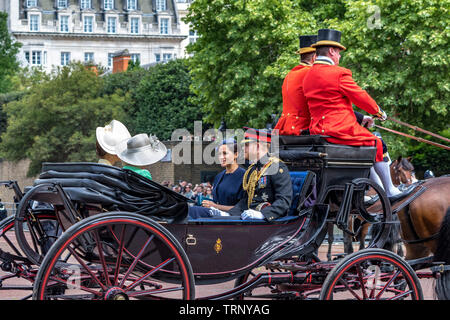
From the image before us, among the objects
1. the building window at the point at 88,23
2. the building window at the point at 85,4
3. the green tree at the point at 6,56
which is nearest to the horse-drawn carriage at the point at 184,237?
the green tree at the point at 6,56

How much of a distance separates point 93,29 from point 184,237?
83657mm

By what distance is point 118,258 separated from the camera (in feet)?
16.6

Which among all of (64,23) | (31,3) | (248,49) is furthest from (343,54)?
(31,3)

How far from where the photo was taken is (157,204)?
5473mm

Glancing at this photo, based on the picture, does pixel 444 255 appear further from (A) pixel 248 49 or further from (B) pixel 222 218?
(A) pixel 248 49

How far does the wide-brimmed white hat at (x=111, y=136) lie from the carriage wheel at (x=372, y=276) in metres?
2.43

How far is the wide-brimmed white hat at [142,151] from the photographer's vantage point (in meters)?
6.21

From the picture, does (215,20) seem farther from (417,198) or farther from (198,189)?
(417,198)

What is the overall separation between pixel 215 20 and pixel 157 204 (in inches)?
766

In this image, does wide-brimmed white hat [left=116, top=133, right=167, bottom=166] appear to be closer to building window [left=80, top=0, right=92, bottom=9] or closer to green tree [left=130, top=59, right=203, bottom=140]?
green tree [left=130, top=59, right=203, bottom=140]

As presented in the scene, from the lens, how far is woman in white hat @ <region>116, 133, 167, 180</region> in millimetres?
6211

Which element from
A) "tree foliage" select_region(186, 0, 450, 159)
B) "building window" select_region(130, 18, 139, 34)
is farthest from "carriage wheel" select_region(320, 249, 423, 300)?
"building window" select_region(130, 18, 139, 34)

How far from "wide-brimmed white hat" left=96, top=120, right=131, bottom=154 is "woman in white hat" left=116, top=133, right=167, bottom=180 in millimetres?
485
